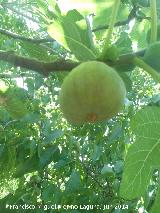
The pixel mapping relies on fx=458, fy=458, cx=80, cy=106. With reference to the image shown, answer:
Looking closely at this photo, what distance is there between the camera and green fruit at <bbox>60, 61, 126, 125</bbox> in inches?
50.7

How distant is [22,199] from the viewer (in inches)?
123

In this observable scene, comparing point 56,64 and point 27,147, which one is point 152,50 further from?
point 27,147

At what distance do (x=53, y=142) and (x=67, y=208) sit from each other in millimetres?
459

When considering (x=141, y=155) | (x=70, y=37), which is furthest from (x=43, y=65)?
(x=141, y=155)

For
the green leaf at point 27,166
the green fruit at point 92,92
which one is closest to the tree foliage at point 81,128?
the green leaf at point 27,166

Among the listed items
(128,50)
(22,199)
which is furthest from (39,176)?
(128,50)

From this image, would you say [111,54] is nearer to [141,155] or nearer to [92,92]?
[92,92]

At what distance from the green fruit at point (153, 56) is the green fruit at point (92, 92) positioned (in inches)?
6.6

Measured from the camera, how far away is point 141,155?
1.80m

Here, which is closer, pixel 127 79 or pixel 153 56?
pixel 153 56

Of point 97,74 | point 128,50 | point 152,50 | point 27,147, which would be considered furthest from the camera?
point 27,147

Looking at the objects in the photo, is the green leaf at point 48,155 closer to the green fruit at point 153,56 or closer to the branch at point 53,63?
the branch at point 53,63

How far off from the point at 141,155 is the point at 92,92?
60 cm

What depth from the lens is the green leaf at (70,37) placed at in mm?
1597
